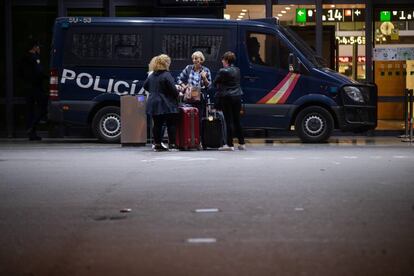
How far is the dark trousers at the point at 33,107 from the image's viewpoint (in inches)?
739

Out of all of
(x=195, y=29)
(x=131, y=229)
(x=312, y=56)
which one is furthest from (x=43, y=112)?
(x=131, y=229)

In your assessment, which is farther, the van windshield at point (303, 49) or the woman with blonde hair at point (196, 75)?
the van windshield at point (303, 49)

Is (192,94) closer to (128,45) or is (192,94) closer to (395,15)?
(128,45)

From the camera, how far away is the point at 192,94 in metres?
15.6

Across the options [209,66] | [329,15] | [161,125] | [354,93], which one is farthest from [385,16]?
[161,125]

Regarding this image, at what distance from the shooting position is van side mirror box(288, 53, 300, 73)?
56.2 feet

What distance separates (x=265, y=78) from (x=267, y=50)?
1.78 ft

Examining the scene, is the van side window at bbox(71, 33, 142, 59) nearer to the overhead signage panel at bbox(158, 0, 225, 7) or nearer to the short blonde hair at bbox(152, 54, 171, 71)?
the short blonde hair at bbox(152, 54, 171, 71)

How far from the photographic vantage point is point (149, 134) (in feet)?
59.1

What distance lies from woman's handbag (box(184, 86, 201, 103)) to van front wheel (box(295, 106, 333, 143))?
8.43ft

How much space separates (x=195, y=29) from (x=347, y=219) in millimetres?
10035

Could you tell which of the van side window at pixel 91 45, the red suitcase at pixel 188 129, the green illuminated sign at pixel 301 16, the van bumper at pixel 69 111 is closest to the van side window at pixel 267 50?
the red suitcase at pixel 188 129

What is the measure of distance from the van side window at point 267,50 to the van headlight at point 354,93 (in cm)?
124

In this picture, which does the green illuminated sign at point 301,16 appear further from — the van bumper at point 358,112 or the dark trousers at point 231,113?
the dark trousers at point 231,113
